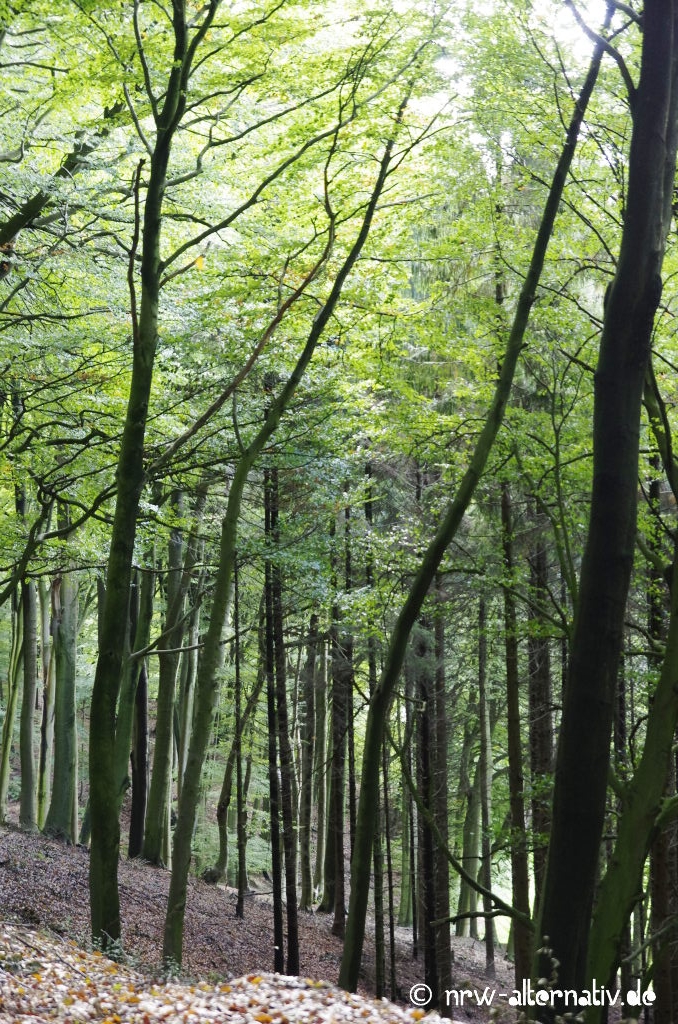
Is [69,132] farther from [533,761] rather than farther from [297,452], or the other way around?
[533,761]

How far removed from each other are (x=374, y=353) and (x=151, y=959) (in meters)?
9.05

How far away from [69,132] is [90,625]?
1993 cm

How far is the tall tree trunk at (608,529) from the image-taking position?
4.09 meters

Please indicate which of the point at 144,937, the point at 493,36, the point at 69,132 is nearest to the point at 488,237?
the point at 493,36

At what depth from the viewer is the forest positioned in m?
4.60

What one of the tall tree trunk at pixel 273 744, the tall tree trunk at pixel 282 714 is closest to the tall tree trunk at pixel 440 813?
the tall tree trunk at pixel 282 714

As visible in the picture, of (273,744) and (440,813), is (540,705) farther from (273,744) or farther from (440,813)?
(273,744)

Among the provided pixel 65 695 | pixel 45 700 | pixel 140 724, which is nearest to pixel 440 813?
pixel 140 724

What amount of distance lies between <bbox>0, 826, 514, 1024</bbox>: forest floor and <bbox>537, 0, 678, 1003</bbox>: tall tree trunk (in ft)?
3.12

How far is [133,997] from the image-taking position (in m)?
5.85

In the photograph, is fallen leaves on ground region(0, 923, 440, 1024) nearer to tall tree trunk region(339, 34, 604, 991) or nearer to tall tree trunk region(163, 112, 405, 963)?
tall tree trunk region(339, 34, 604, 991)

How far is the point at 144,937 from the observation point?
1402cm

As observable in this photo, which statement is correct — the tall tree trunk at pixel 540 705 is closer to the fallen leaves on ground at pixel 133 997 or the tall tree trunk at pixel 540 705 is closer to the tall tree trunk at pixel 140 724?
the fallen leaves on ground at pixel 133 997

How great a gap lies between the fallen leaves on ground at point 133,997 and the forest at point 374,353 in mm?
493
